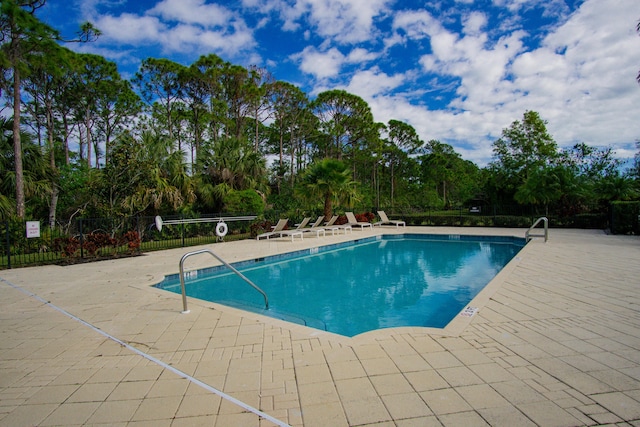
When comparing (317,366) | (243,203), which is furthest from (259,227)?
(317,366)

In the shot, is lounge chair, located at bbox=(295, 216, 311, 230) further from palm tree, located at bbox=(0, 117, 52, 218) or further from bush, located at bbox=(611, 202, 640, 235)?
bush, located at bbox=(611, 202, 640, 235)

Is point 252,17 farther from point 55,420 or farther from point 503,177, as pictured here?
point 503,177

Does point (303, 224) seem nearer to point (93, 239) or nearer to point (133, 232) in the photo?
point (133, 232)

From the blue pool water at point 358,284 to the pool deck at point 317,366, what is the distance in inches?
47.1

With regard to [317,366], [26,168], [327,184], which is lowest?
[317,366]

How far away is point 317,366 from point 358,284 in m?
4.67

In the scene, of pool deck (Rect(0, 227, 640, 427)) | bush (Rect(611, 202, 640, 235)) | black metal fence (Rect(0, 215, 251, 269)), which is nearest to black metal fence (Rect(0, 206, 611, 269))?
black metal fence (Rect(0, 215, 251, 269))

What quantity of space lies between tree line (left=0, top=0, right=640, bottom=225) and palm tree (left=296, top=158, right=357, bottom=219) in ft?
0.19

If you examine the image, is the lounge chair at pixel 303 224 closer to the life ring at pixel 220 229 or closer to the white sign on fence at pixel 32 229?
the life ring at pixel 220 229

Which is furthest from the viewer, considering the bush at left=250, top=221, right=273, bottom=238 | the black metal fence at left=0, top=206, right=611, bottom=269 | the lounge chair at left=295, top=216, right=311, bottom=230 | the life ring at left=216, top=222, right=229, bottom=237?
the lounge chair at left=295, top=216, right=311, bottom=230

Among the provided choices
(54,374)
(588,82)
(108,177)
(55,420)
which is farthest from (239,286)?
(588,82)

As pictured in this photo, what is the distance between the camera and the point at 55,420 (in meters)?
2.10

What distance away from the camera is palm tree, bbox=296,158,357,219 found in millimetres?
15516

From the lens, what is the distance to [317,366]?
8.98 ft
